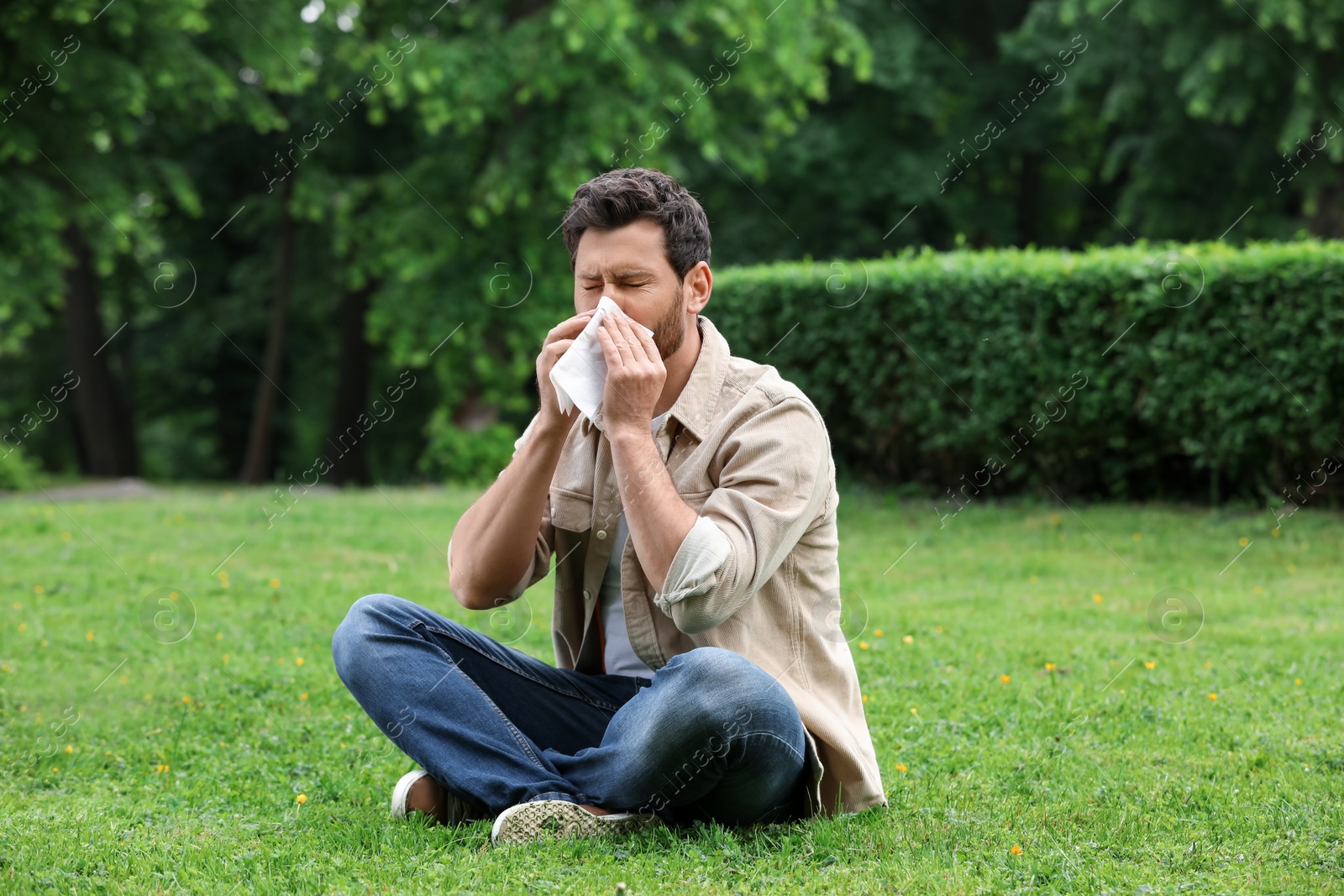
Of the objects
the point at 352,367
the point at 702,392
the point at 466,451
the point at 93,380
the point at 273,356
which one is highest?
the point at 93,380

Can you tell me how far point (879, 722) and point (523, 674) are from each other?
1.70 metres

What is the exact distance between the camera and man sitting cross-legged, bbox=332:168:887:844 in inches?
115

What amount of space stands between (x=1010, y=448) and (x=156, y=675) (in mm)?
6094

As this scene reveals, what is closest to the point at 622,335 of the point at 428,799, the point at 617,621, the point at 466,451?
the point at 617,621

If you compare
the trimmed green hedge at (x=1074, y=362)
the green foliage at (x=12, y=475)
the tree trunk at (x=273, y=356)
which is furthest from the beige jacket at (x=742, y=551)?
→ the tree trunk at (x=273, y=356)

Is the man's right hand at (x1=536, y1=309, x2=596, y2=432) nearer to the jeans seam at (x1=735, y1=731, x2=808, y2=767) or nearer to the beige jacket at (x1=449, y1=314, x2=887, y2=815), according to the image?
the beige jacket at (x1=449, y1=314, x2=887, y2=815)

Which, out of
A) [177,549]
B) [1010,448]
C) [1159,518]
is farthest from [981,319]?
[177,549]

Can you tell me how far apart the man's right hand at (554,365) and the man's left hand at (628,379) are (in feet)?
0.31

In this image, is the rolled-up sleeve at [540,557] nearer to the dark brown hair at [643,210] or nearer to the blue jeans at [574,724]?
the blue jeans at [574,724]

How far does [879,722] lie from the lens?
460 centimetres

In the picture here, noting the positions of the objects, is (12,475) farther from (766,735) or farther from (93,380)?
(766,735)

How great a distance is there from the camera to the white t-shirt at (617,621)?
326 centimetres

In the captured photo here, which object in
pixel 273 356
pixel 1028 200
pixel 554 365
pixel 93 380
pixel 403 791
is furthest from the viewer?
pixel 1028 200

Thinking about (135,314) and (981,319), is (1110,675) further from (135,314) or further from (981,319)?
(135,314)
